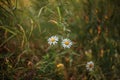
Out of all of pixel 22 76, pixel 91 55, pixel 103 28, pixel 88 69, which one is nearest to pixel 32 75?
pixel 22 76

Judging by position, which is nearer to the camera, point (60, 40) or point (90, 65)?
point (60, 40)

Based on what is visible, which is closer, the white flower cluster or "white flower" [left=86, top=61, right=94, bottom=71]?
the white flower cluster

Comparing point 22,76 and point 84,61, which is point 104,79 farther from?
point 22,76

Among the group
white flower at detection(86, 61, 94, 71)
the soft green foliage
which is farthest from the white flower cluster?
white flower at detection(86, 61, 94, 71)

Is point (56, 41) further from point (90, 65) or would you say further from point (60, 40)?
point (90, 65)

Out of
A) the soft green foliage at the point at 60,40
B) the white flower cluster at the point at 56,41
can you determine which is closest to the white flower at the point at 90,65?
the soft green foliage at the point at 60,40

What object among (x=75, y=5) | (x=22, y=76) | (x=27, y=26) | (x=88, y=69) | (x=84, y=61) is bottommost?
(x=22, y=76)

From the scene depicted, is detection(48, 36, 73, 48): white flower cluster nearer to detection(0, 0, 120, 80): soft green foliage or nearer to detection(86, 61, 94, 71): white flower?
detection(0, 0, 120, 80): soft green foliage

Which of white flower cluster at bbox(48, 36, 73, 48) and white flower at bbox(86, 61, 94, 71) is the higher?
white flower cluster at bbox(48, 36, 73, 48)

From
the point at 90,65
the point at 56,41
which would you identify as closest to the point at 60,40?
the point at 56,41
